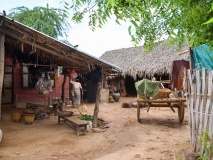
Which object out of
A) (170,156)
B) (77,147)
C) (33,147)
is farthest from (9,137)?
(170,156)

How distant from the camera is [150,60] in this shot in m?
19.3

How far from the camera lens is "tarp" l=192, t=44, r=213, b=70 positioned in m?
4.60

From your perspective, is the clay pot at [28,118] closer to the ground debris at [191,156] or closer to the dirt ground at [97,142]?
the dirt ground at [97,142]

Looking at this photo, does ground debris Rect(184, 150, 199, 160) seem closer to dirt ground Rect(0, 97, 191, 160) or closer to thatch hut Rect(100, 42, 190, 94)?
dirt ground Rect(0, 97, 191, 160)

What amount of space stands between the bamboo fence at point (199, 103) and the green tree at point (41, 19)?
1682 cm

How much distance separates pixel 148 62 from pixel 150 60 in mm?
281

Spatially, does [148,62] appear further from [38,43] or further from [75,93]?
[38,43]

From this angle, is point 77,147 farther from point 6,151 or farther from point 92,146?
point 6,151

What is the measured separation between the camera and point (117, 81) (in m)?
22.4

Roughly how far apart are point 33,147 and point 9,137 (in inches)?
54.9

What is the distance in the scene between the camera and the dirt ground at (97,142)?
518cm

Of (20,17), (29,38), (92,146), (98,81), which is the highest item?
(20,17)

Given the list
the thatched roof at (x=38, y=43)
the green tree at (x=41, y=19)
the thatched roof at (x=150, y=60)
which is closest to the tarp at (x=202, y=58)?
the thatched roof at (x=38, y=43)

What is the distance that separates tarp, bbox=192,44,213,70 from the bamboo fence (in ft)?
1.32
